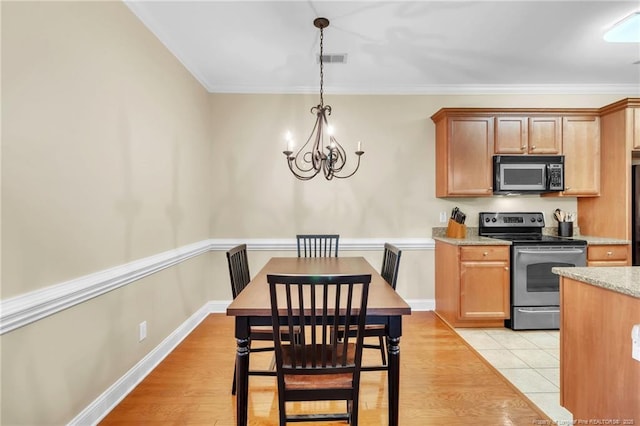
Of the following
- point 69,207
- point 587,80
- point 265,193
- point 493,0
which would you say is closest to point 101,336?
point 69,207

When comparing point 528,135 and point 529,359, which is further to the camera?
point 528,135

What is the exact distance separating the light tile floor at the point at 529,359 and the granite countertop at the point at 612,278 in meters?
0.92

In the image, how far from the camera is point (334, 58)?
3084 mm

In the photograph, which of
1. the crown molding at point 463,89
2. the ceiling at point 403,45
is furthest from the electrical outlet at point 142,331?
the crown molding at point 463,89

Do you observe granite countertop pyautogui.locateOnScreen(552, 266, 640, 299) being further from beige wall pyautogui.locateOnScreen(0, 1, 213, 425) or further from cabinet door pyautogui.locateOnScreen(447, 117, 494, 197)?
beige wall pyautogui.locateOnScreen(0, 1, 213, 425)

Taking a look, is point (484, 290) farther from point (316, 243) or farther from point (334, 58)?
point (334, 58)

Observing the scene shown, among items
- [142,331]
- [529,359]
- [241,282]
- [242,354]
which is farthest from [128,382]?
[529,359]

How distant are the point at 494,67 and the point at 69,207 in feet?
12.2

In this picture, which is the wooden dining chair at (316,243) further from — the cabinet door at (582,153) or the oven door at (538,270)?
the cabinet door at (582,153)

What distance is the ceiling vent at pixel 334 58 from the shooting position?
303 centimetres

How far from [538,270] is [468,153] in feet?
4.45

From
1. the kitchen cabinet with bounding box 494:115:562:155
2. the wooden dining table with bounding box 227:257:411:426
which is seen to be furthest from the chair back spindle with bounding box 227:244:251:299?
the kitchen cabinet with bounding box 494:115:562:155

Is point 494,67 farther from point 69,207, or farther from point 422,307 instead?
point 69,207

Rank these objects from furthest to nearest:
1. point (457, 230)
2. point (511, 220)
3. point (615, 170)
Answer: point (511, 220), point (457, 230), point (615, 170)
